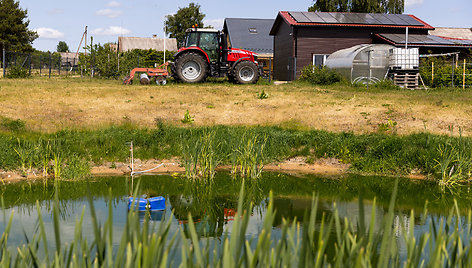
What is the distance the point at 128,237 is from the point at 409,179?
9.35 metres

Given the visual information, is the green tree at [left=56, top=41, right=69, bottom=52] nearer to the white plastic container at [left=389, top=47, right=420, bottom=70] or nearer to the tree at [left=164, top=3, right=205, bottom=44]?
the tree at [left=164, top=3, right=205, bottom=44]

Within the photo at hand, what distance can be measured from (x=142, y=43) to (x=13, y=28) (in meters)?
16.3

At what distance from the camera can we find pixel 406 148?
37.7 ft

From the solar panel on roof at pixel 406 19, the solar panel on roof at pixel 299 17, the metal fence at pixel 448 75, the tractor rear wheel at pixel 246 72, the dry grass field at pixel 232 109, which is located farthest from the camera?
the solar panel on roof at pixel 406 19

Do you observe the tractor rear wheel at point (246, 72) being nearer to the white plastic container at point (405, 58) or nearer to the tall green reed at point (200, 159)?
the white plastic container at point (405, 58)

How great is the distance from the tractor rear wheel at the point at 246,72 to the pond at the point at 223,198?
10979mm

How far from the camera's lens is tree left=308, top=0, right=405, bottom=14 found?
41312 mm

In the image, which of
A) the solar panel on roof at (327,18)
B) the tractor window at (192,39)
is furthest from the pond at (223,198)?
the solar panel on roof at (327,18)

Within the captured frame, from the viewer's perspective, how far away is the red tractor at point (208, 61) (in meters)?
21.2

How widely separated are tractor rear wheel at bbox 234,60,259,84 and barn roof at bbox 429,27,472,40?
25.1 metres

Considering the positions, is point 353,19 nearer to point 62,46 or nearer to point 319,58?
point 319,58

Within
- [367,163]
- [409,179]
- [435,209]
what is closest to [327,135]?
[367,163]

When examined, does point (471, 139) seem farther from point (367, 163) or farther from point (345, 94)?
point (345, 94)

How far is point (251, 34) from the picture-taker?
138ft
